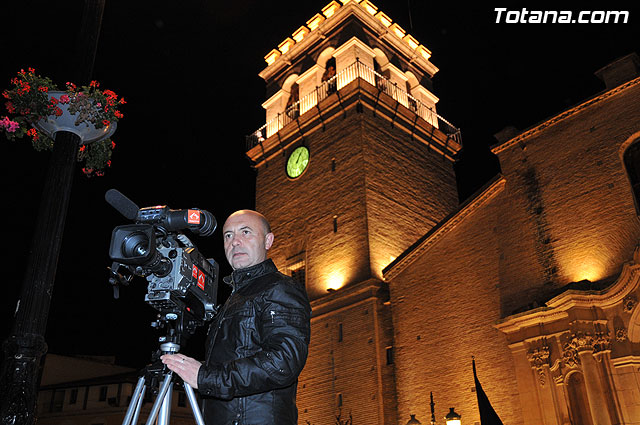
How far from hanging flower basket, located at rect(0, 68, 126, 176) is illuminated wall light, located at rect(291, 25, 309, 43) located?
24.1m

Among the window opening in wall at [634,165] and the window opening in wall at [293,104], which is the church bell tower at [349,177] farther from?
the window opening in wall at [634,165]

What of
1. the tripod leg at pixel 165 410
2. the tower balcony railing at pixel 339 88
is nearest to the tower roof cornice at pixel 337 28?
the tower balcony railing at pixel 339 88

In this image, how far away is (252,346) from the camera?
3.21m

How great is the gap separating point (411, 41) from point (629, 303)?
19.8 metres

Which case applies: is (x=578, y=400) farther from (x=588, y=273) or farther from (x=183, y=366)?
(x=183, y=366)

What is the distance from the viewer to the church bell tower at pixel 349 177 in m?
18.9

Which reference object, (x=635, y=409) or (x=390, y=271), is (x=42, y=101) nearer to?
(x=635, y=409)

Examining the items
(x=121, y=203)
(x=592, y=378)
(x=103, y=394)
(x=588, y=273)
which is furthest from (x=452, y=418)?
(x=103, y=394)

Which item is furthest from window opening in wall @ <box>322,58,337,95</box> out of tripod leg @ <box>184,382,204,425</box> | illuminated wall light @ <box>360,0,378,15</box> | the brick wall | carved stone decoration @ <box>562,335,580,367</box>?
tripod leg @ <box>184,382,204,425</box>

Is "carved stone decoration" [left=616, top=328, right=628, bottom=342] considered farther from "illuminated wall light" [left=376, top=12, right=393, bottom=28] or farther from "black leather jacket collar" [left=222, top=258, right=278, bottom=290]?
"illuminated wall light" [left=376, top=12, right=393, bottom=28]

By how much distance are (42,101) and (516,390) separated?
47.4 feet

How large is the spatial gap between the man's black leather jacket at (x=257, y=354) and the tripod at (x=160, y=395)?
13cm

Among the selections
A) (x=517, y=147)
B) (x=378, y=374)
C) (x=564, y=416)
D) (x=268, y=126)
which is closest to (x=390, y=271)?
(x=378, y=374)

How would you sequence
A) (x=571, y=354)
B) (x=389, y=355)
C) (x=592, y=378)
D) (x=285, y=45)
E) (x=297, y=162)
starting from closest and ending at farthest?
(x=592, y=378), (x=571, y=354), (x=389, y=355), (x=297, y=162), (x=285, y=45)
